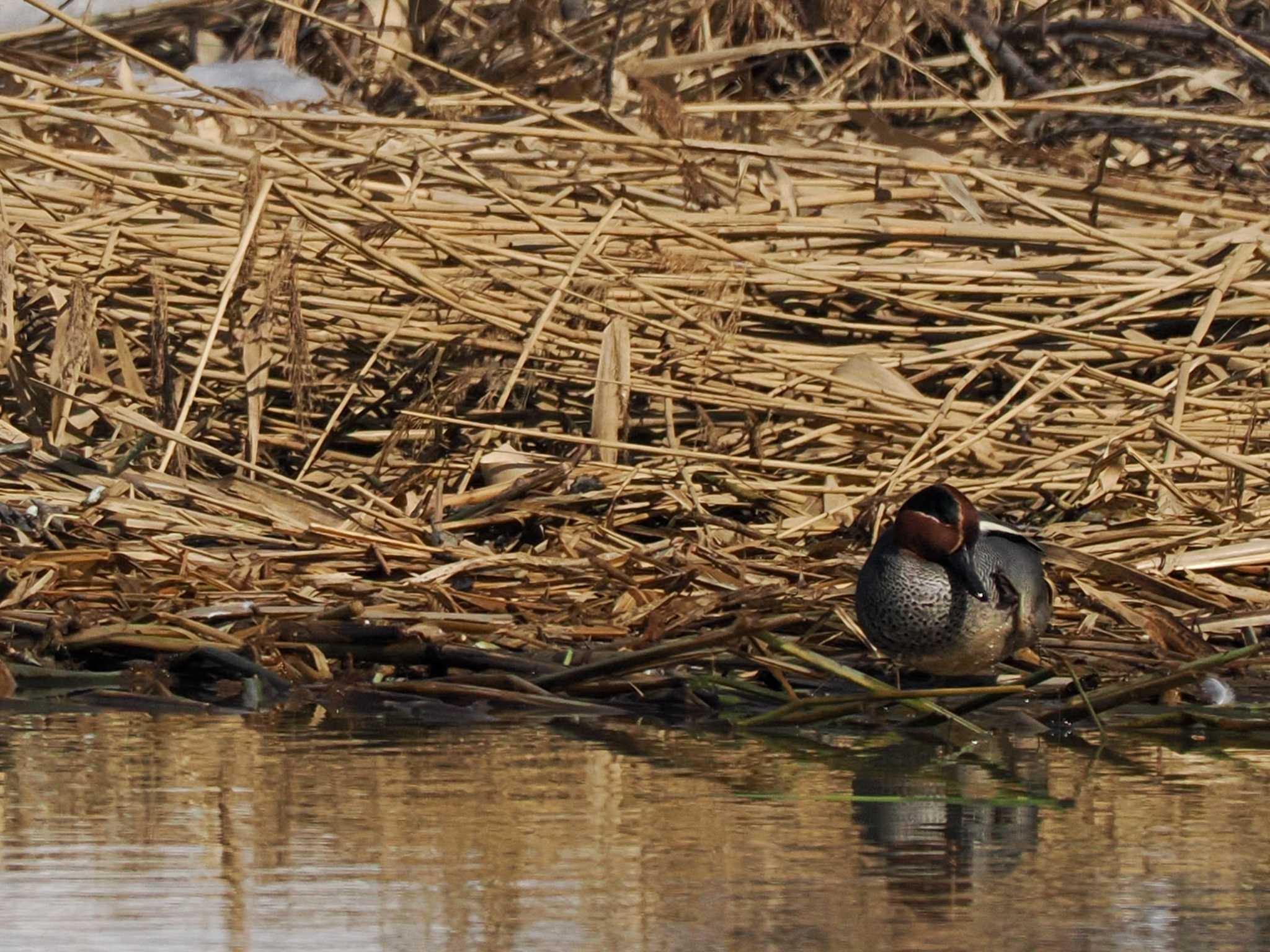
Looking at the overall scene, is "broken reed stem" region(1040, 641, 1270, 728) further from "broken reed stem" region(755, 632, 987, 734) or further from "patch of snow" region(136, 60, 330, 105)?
"patch of snow" region(136, 60, 330, 105)

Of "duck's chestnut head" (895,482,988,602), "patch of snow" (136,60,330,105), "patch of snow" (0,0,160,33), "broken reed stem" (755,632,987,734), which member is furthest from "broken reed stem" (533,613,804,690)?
"patch of snow" (0,0,160,33)

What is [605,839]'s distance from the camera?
2.98m

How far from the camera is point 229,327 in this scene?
605cm

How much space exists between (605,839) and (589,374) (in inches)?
113

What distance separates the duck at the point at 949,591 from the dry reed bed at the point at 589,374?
294 millimetres

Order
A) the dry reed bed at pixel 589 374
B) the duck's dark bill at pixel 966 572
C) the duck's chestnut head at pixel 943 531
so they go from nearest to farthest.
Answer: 1. the duck's dark bill at pixel 966 572
2. the duck's chestnut head at pixel 943 531
3. the dry reed bed at pixel 589 374

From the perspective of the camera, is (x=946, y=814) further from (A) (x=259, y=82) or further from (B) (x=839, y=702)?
(A) (x=259, y=82)

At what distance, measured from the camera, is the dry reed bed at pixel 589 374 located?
493 centimetres

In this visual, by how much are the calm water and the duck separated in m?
0.36

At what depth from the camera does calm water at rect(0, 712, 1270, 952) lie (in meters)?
2.50

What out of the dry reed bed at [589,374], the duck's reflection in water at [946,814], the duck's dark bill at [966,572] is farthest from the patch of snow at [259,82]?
the duck's reflection in water at [946,814]

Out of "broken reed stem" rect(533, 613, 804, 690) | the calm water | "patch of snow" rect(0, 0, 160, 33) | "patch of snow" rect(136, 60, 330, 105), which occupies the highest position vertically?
"patch of snow" rect(0, 0, 160, 33)

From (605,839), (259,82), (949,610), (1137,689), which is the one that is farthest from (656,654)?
(259,82)

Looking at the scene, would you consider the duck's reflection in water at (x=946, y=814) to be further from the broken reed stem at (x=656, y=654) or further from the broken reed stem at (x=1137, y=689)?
the broken reed stem at (x=656, y=654)
